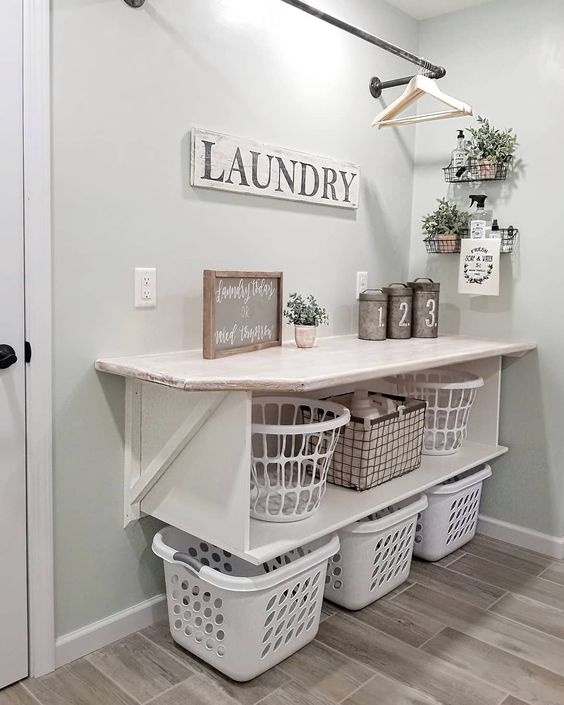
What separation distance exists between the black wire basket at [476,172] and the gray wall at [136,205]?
65cm

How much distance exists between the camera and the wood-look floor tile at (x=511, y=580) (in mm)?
2414

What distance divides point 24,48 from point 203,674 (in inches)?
68.5

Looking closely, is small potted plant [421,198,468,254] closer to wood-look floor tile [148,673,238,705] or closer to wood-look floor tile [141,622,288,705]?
wood-look floor tile [141,622,288,705]

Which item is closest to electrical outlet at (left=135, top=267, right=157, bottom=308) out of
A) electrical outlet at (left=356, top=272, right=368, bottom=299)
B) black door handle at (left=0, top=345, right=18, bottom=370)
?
black door handle at (left=0, top=345, right=18, bottom=370)

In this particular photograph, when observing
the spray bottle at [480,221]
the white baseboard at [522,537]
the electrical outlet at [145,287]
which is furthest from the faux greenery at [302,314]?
the white baseboard at [522,537]

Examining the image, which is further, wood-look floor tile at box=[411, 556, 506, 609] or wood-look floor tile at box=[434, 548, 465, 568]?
wood-look floor tile at box=[434, 548, 465, 568]

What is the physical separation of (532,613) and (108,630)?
4.62ft

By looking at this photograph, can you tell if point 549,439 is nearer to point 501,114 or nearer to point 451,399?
point 451,399

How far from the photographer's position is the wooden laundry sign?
2102mm

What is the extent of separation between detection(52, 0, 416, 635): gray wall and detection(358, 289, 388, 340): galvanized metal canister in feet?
0.93

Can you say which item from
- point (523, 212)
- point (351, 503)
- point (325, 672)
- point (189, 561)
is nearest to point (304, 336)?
point (351, 503)

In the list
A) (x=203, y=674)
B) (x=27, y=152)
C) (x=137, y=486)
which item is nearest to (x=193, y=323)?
(x=137, y=486)

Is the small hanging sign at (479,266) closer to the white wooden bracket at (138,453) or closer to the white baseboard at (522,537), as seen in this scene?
the white baseboard at (522,537)

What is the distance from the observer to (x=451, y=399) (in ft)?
8.80
